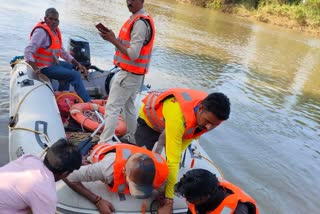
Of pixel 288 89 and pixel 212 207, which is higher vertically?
pixel 212 207

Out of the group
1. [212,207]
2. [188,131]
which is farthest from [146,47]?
[212,207]

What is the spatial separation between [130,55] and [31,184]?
1.50 metres

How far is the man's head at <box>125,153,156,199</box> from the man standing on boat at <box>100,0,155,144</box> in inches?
37.0

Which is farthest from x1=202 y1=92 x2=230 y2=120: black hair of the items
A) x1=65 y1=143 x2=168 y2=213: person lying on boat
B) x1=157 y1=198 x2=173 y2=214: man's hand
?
x1=157 y1=198 x2=173 y2=214: man's hand

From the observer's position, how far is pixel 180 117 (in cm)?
232

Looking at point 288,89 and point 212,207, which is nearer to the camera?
point 212,207

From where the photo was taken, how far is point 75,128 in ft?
12.4

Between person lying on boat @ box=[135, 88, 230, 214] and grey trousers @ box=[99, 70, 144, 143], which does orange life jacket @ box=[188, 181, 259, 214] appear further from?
grey trousers @ box=[99, 70, 144, 143]

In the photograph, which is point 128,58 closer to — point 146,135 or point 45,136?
point 146,135

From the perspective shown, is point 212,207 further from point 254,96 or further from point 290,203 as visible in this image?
point 254,96

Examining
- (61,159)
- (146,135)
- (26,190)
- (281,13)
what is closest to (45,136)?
(146,135)

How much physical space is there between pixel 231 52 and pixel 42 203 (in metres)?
10.6

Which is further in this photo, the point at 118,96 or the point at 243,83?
the point at 243,83

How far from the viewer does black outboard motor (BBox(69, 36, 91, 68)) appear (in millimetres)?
4996
